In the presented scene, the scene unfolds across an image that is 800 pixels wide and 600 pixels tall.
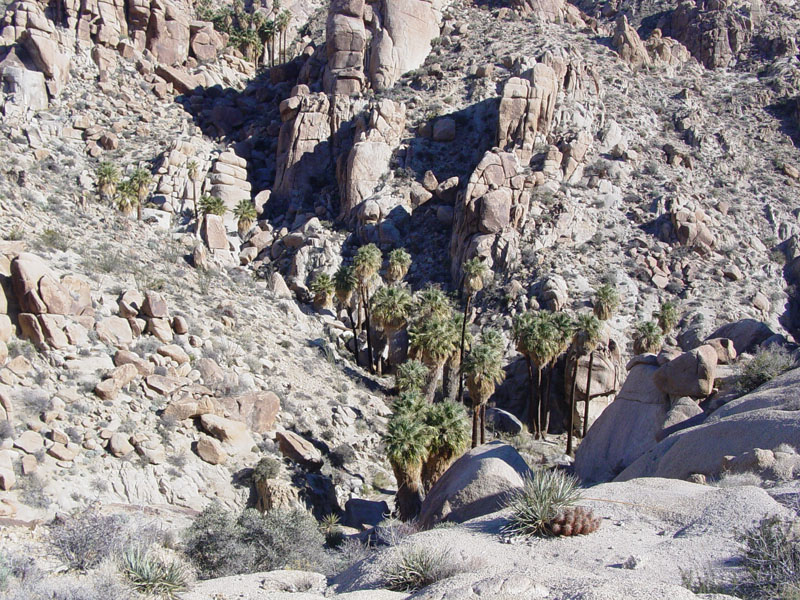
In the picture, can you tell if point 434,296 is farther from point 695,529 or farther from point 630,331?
point 695,529

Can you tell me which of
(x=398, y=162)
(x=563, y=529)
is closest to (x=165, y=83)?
(x=398, y=162)

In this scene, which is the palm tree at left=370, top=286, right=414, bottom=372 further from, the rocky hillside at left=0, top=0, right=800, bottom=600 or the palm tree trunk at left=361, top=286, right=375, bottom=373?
the palm tree trunk at left=361, top=286, right=375, bottom=373

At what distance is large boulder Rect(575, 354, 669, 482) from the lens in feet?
77.9

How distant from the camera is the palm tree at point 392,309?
45344 mm

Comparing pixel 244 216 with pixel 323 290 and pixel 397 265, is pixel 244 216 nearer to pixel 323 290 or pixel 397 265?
pixel 323 290

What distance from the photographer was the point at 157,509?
22.4 metres

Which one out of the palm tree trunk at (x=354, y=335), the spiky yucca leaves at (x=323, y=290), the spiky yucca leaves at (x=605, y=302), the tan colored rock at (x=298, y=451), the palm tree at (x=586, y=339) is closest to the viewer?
the tan colored rock at (x=298, y=451)

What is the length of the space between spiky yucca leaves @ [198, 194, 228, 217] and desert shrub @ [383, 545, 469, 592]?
48462 mm

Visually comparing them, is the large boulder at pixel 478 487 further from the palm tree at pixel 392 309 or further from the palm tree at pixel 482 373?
the palm tree at pixel 392 309

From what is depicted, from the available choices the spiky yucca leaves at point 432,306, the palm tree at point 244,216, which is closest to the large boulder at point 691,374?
the spiky yucca leaves at point 432,306

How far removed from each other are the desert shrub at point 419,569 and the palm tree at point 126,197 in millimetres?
47318

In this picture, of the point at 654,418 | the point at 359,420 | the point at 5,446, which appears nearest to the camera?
the point at 5,446

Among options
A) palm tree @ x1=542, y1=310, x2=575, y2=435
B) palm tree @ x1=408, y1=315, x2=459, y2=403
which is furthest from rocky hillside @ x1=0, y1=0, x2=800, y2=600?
palm tree @ x1=542, y1=310, x2=575, y2=435

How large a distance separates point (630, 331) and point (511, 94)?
23.7 m
